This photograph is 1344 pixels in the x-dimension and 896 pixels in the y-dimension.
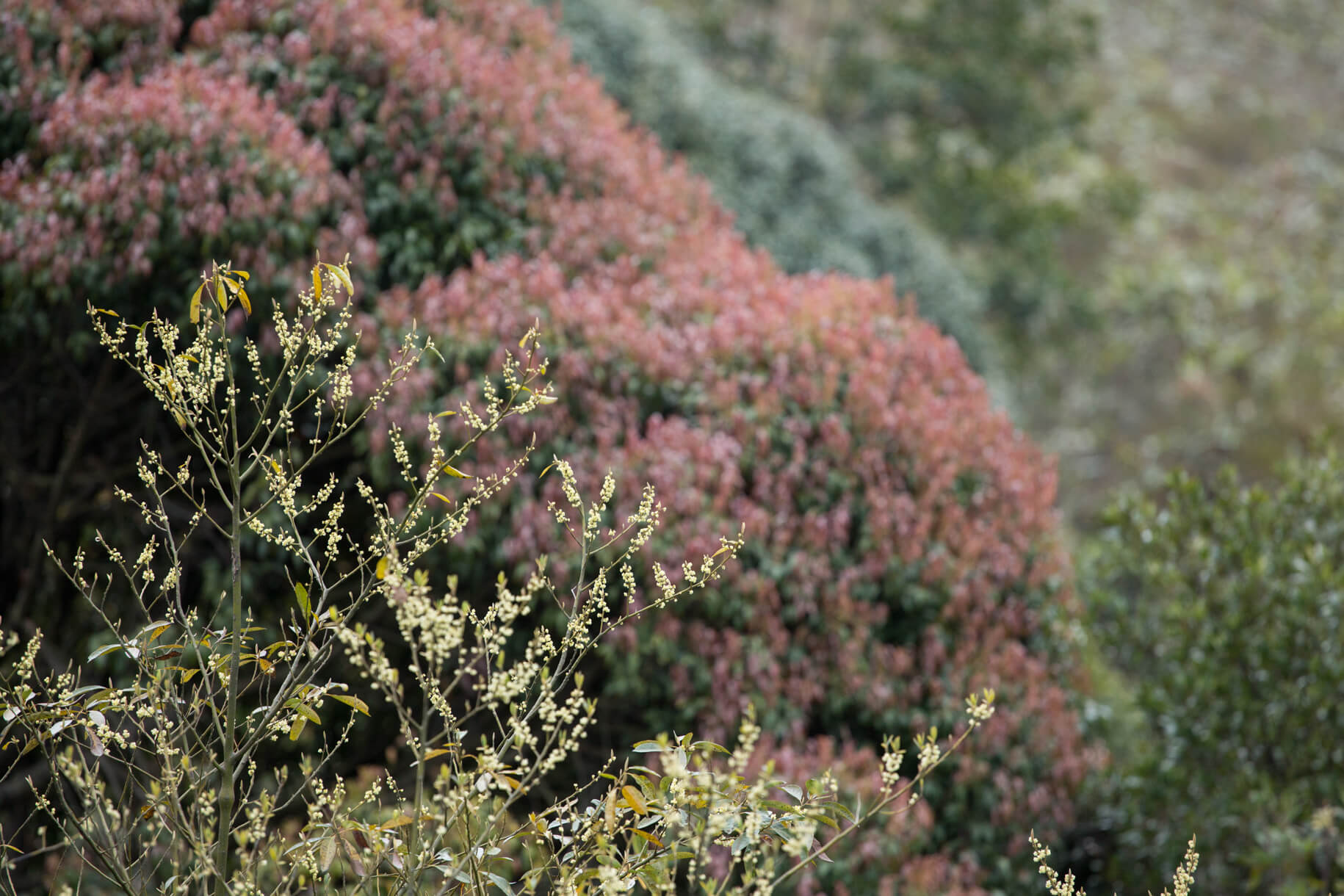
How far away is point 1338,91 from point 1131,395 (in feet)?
31.3

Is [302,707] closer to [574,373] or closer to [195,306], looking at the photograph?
[195,306]

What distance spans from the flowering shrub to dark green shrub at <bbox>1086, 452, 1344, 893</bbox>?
1.05ft

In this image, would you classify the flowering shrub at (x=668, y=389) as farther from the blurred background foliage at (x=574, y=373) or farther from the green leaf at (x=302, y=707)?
the green leaf at (x=302, y=707)

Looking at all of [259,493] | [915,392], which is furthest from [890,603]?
[259,493]

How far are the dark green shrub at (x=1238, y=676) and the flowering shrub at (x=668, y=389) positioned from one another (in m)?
0.32

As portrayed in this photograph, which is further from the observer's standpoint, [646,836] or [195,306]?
[195,306]

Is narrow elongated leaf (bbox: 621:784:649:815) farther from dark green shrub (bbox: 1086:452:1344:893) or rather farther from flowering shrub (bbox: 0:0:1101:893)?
dark green shrub (bbox: 1086:452:1344:893)

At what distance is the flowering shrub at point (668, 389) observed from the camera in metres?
3.82

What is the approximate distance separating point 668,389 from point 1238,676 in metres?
2.39

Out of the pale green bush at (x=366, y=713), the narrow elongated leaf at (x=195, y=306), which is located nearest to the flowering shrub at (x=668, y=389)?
the pale green bush at (x=366, y=713)

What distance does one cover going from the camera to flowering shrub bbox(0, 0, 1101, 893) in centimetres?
382

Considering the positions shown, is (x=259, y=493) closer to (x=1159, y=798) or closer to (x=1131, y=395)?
(x=1159, y=798)

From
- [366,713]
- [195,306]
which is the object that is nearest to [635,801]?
[366,713]

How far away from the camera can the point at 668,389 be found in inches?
166
